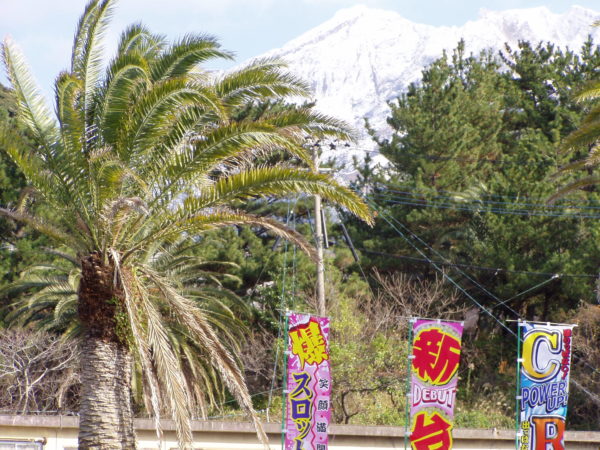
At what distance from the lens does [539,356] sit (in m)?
15.4

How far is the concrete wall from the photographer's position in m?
16.1

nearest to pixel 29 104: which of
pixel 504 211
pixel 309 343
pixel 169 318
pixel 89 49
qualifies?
pixel 89 49

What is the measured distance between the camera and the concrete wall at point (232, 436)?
16109mm

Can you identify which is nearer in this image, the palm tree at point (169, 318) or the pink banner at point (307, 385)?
the pink banner at point (307, 385)

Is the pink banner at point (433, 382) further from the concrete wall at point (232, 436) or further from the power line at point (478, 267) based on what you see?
the power line at point (478, 267)

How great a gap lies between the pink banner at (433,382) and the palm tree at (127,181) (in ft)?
11.7

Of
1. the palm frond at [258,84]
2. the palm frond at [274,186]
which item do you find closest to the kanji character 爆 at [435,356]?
the palm frond at [274,186]

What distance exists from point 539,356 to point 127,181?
7.66 meters

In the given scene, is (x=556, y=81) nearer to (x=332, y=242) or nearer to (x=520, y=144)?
(x=520, y=144)

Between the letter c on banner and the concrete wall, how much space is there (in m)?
3.17

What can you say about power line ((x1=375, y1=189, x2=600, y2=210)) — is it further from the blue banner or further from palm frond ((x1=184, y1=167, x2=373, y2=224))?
palm frond ((x1=184, y1=167, x2=373, y2=224))

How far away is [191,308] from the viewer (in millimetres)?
12859

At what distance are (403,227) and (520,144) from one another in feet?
19.9

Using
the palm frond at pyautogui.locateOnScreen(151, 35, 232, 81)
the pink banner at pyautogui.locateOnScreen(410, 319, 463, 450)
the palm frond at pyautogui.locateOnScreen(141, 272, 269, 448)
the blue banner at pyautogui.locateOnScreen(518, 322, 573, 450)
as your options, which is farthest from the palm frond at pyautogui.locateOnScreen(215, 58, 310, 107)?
the blue banner at pyautogui.locateOnScreen(518, 322, 573, 450)
